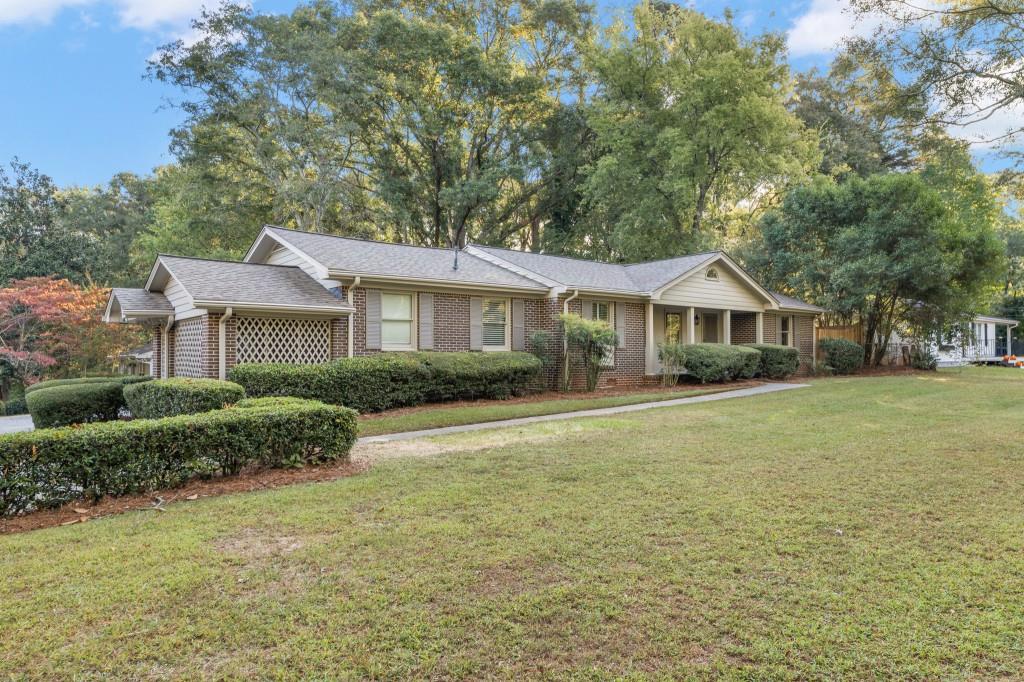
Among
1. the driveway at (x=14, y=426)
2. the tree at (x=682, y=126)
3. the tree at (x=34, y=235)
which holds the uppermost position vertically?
the tree at (x=682, y=126)

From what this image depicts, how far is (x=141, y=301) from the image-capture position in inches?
534

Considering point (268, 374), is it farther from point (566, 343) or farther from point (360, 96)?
point (360, 96)

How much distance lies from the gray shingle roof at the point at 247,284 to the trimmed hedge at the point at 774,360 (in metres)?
13.8

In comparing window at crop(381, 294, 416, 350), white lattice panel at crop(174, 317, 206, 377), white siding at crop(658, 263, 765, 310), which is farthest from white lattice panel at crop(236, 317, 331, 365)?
white siding at crop(658, 263, 765, 310)

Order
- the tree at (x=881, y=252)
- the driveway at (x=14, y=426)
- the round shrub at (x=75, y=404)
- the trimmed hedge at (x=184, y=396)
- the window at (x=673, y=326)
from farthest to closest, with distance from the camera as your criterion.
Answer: the window at (x=673, y=326), the tree at (x=881, y=252), the driveway at (x=14, y=426), the round shrub at (x=75, y=404), the trimmed hedge at (x=184, y=396)

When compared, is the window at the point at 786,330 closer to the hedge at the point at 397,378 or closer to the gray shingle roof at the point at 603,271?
the gray shingle roof at the point at 603,271

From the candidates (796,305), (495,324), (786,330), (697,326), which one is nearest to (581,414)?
(495,324)

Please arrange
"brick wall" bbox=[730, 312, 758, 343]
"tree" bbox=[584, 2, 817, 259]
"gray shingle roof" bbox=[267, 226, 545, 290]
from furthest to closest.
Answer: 1. "tree" bbox=[584, 2, 817, 259]
2. "brick wall" bbox=[730, 312, 758, 343]
3. "gray shingle roof" bbox=[267, 226, 545, 290]

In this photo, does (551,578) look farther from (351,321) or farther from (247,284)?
(247,284)

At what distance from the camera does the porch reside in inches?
703

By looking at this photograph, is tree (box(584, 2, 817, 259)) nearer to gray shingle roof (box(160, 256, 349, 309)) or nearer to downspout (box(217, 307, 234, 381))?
gray shingle roof (box(160, 256, 349, 309))

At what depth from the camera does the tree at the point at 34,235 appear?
2344 centimetres

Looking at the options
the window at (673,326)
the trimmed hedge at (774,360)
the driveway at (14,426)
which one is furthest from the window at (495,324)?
the driveway at (14,426)

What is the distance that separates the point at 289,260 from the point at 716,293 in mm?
13475
